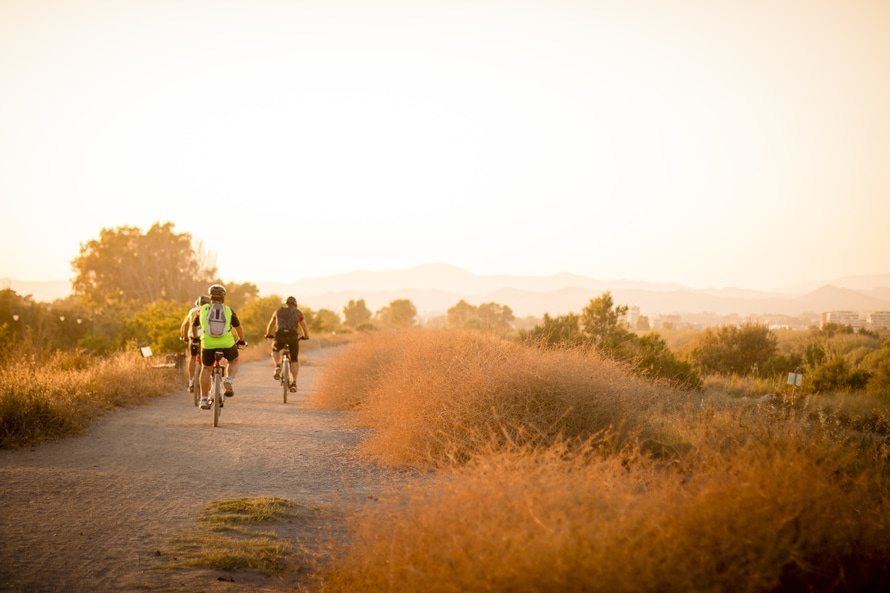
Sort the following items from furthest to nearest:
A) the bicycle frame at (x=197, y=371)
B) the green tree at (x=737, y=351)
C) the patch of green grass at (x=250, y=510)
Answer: the green tree at (x=737, y=351) < the bicycle frame at (x=197, y=371) < the patch of green grass at (x=250, y=510)

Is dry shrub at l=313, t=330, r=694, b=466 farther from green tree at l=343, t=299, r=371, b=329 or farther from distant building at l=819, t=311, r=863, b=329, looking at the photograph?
green tree at l=343, t=299, r=371, b=329

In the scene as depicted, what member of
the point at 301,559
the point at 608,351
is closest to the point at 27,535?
the point at 301,559

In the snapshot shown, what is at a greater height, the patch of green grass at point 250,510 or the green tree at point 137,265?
the green tree at point 137,265

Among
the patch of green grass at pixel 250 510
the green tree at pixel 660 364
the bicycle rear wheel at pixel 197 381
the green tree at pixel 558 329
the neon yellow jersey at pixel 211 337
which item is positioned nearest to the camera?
the patch of green grass at pixel 250 510

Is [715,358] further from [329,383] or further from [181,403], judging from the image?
[181,403]

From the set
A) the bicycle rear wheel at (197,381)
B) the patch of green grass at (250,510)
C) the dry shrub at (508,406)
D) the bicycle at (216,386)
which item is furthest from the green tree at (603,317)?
the patch of green grass at (250,510)

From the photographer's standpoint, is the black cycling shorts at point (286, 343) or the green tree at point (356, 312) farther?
the green tree at point (356, 312)

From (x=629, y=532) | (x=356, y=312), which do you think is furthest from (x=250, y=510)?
(x=356, y=312)

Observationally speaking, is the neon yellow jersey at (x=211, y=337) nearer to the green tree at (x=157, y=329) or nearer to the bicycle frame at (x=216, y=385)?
the bicycle frame at (x=216, y=385)

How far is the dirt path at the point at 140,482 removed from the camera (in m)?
4.79

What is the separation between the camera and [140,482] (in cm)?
723

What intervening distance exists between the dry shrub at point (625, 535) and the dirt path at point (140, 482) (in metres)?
1.76

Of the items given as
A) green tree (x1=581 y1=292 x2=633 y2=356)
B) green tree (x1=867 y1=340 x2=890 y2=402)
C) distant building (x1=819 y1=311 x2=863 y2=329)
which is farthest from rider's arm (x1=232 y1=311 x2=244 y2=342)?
distant building (x1=819 y1=311 x2=863 y2=329)

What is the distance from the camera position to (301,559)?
494cm
